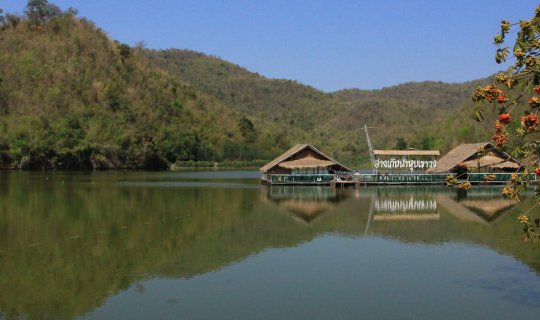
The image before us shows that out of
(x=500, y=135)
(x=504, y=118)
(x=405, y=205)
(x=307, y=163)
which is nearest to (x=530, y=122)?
(x=504, y=118)

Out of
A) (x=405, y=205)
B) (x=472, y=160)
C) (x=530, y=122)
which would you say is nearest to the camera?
(x=530, y=122)

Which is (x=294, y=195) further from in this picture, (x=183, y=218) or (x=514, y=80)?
(x=514, y=80)

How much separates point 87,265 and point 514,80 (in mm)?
9407

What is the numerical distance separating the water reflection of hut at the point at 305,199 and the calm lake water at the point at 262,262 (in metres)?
0.31

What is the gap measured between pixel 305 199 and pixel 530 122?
23.5 m

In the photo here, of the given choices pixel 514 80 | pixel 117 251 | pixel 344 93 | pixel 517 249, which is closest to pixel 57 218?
pixel 117 251

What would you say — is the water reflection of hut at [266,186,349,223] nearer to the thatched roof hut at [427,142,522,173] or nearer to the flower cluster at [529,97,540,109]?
the thatched roof hut at [427,142,522,173]

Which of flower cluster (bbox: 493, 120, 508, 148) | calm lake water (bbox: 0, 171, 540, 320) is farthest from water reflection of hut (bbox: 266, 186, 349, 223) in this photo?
flower cluster (bbox: 493, 120, 508, 148)

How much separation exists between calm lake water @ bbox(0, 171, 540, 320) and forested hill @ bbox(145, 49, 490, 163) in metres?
49.7

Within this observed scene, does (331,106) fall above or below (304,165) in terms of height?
above

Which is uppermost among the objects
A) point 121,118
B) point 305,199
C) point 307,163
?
point 121,118

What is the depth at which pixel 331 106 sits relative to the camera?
124312mm

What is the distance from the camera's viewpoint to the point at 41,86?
2896 inches

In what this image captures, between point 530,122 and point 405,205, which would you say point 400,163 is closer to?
point 405,205
